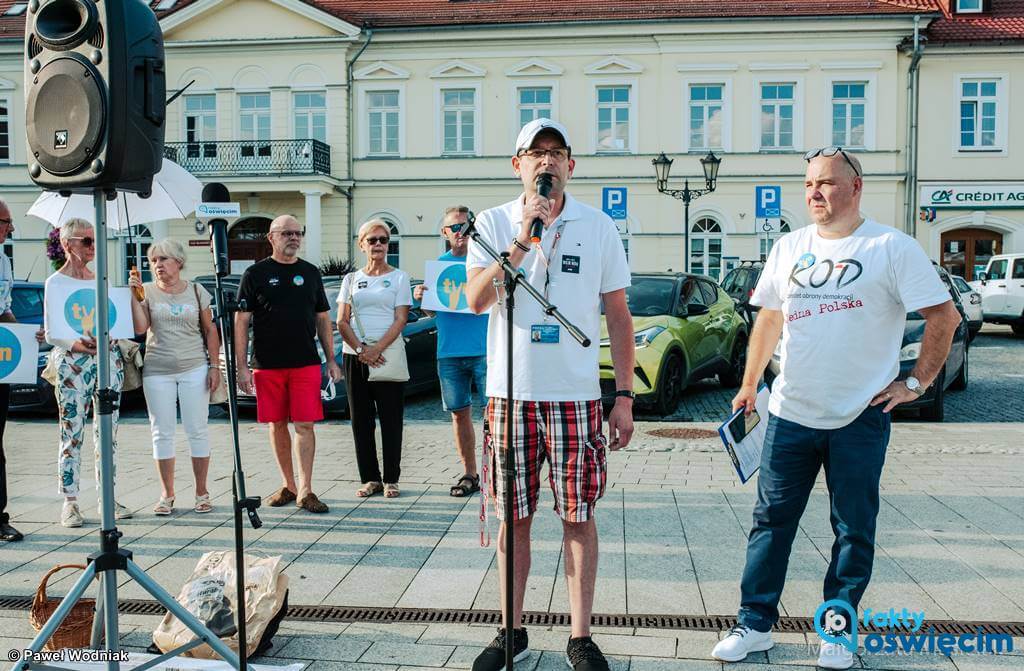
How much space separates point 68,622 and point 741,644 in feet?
9.08

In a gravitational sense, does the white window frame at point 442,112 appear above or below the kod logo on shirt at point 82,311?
above

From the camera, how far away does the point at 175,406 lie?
6602 millimetres

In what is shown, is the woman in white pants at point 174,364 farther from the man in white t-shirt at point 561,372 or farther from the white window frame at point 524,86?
the white window frame at point 524,86

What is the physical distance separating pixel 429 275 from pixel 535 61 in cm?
2463

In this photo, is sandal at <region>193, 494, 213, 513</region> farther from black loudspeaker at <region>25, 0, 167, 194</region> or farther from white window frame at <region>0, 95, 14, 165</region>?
white window frame at <region>0, 95, 14, 165</region>

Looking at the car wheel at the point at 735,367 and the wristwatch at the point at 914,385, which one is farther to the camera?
the car wheel at the point at 735,367

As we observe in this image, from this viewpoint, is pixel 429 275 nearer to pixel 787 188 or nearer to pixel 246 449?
pixel 246 449

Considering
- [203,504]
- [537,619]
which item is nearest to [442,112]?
[203,504]

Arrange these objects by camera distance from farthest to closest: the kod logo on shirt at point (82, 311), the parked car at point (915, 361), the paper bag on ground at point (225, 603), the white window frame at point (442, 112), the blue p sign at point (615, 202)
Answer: the white window frame at point (442, 112) < the blue p sign at point (615, 202) < the parked car at point (915, 361) < the kod logo on shirt at point (82, 311) < the paper bag on ground at point (225, 603)

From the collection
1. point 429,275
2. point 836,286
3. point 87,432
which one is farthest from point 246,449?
point 836,286

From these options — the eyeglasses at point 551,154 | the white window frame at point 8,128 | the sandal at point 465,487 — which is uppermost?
the white window frame at point 8,128

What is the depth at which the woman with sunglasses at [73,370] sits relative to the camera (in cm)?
616

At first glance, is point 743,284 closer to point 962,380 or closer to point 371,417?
point 962,380

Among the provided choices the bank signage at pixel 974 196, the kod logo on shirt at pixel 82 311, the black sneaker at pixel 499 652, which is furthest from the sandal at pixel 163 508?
the bank signage at pixel 974 196
